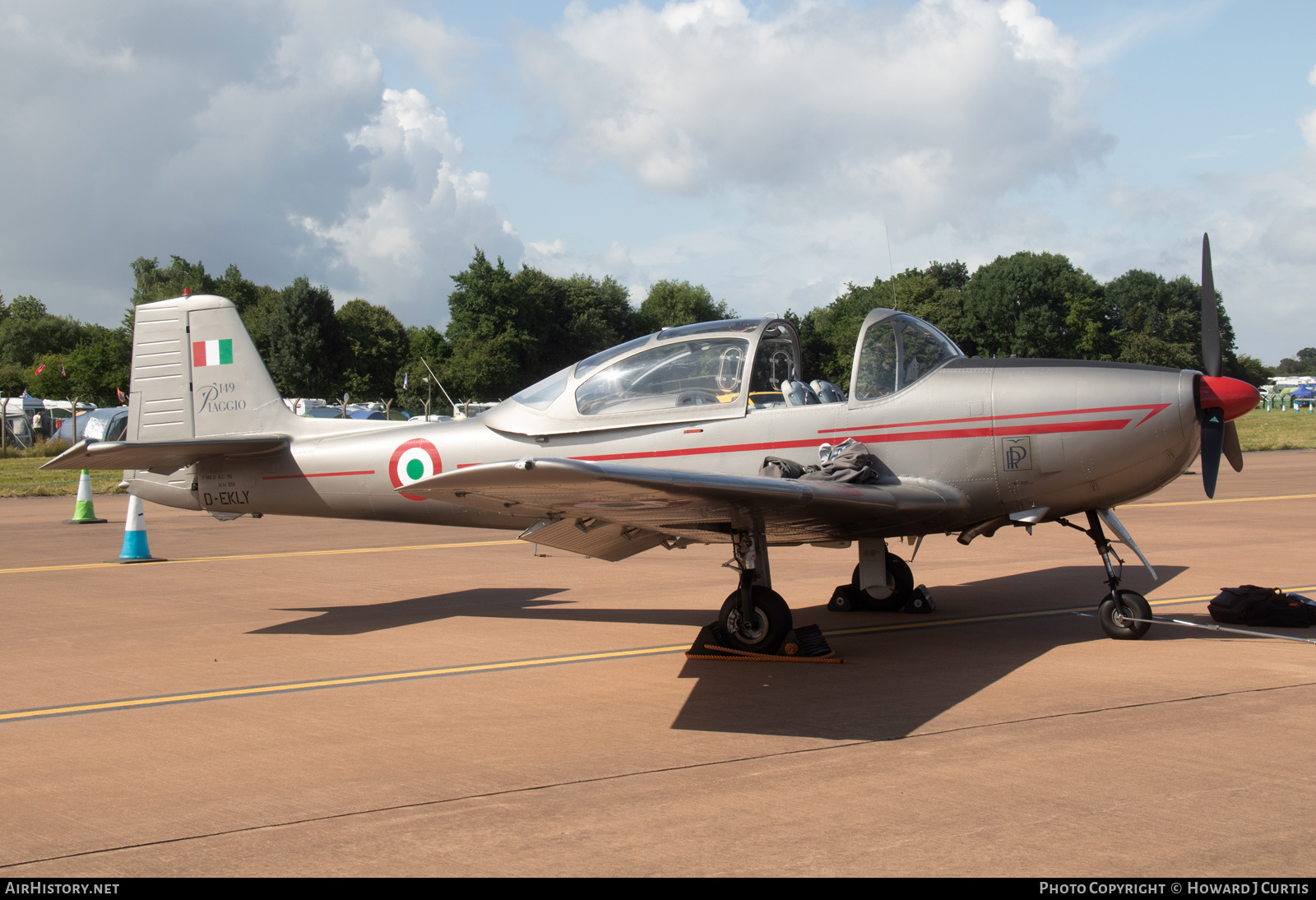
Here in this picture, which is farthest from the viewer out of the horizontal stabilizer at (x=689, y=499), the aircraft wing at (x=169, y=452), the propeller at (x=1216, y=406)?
the aircraft wing at (x=169, y=452)

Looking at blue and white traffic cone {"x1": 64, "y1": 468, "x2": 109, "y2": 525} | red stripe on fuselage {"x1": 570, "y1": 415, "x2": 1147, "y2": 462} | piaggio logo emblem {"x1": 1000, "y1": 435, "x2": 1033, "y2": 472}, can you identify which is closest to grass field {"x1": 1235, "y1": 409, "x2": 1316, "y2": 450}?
red stripe on fuselage {"x1": 570, "y1": 415, "x2": 1147, "y2": 462}

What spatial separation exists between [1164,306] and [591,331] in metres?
54.2

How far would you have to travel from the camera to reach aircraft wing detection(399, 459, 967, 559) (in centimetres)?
470

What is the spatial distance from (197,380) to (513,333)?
6682 centimetres

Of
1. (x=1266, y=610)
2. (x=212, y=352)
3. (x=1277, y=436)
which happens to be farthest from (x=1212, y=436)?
(x=1277, y=436)

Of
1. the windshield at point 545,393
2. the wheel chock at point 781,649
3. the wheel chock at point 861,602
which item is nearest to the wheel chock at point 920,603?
the wheel chock at point 861,602

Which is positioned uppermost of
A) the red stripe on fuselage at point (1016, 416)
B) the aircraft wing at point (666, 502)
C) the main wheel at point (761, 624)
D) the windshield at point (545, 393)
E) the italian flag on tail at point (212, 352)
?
the italian flag on tail at point (212, 352)

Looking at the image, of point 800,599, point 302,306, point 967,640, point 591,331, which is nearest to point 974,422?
point 967,640

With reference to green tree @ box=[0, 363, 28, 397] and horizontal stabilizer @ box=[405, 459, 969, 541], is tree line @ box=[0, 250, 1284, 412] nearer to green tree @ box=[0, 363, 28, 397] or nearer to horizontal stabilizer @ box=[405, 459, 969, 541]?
green tree @ box=[0, 363, 28, 397]

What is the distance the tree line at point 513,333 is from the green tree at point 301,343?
8 centimetres

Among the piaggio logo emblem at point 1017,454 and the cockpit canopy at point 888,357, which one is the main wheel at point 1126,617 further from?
the cockpit canopy at point 888,357

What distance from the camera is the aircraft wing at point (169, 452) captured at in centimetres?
750

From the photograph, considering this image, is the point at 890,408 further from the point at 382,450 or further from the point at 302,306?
the point at 302,306

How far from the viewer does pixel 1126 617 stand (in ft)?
23.0
